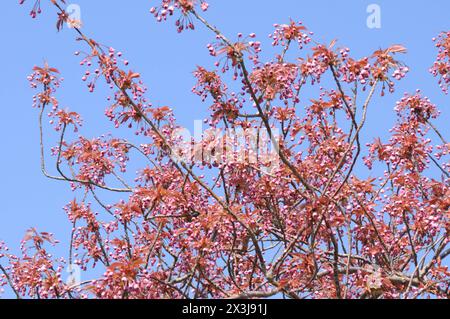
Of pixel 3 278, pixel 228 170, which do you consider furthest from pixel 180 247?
→ pixel 3 278

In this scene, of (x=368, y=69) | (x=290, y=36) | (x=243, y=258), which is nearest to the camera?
(x=368, y=69)

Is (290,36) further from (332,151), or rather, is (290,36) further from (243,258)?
(243,258)

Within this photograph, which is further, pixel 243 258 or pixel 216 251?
pixel 243 258

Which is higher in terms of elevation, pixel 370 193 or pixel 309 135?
pixel 309 135

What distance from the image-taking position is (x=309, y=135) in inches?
513

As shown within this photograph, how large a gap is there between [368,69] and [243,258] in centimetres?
357
